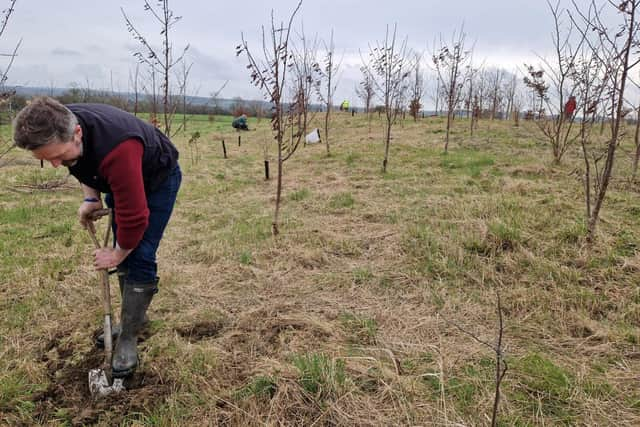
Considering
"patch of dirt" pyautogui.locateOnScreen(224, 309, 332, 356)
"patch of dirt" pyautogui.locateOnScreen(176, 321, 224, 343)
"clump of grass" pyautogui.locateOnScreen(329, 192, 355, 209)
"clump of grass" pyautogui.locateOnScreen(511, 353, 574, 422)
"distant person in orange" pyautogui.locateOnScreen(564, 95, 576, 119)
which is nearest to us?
"clump of grass" pyautogui.locateOnScreen(511, 353, 574, 422)

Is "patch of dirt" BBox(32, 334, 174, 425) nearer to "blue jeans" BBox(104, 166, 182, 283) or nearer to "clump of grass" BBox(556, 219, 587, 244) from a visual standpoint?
"blue jeans" BBox(104, 166, 182, 283)

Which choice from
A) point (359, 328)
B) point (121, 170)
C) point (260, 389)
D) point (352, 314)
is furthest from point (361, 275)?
point (121, 170)

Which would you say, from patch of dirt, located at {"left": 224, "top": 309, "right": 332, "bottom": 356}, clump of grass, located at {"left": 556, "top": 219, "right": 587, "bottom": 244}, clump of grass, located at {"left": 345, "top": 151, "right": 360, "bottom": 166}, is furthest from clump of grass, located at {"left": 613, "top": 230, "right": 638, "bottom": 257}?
clump of grass, located at {"left": 345, "top": 151, "right": 360, "bottom": 166}

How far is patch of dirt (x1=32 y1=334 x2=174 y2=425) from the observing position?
180 cm

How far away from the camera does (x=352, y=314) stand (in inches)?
105

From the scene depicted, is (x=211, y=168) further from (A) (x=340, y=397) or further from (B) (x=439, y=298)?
(A) (x=340, y=397)

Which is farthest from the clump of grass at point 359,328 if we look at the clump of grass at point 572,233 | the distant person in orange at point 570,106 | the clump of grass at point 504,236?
the distant person in orange at point 570,106

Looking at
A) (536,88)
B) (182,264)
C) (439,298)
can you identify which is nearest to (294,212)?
(182,264)

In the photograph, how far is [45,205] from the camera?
232 inches

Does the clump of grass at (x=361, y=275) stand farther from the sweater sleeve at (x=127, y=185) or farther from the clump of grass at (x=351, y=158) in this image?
the clump of grass at (x=351, y=158)

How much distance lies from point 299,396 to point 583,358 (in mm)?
1673

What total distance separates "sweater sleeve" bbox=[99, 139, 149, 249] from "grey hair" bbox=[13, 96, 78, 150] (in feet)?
0.63

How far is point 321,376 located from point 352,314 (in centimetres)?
86

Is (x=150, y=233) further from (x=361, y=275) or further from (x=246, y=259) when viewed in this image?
(x=361, y=275)
